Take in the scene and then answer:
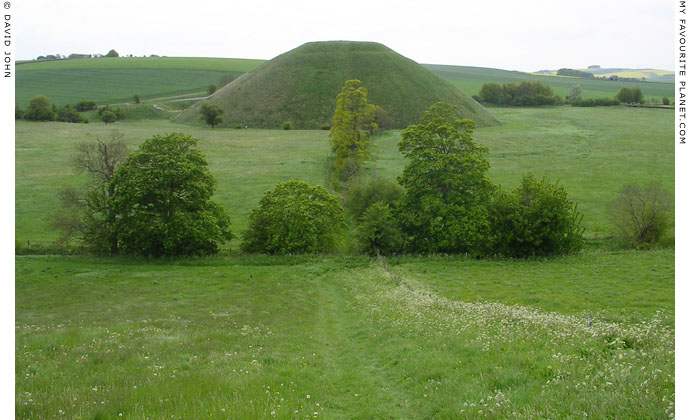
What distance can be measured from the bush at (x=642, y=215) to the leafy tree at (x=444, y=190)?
45.1ft

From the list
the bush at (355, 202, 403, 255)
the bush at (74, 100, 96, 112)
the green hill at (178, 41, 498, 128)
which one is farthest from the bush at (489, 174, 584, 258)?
the bush at (74, 100, 96, 112)

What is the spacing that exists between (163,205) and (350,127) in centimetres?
3216

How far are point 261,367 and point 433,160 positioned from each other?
35.4m

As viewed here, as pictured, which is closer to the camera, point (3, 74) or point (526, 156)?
point (3, 74)

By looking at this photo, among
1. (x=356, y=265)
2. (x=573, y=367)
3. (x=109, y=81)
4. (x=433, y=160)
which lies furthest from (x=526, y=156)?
(x=109, y=81)

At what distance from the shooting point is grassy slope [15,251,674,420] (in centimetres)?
887

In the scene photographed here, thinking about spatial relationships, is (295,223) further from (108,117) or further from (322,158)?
(108,117)

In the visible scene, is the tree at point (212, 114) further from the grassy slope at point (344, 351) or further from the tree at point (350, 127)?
the grassy slope at point (344, 351)

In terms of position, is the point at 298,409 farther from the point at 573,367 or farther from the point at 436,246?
the point at 436,246

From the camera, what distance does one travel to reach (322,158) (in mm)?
85125

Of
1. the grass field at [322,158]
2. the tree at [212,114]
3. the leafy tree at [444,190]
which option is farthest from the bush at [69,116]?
the leafy tree at [444,190]

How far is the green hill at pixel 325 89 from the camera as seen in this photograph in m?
124

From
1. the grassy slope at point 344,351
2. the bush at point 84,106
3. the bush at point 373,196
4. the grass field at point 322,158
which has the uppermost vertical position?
the bush at point 84,106

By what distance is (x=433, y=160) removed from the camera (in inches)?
1785
